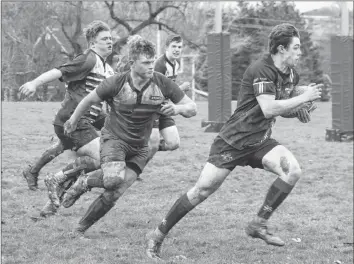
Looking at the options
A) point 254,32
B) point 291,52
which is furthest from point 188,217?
point 254,32

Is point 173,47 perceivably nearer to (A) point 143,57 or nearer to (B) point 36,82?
(B) point 36,82

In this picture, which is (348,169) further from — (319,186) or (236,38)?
(236,38)

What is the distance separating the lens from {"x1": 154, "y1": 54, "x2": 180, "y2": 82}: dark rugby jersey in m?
8.82

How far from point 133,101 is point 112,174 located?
0.68 m

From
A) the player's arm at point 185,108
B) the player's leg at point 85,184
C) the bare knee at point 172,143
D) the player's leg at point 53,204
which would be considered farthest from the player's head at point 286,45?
the player's leg at point 53,204

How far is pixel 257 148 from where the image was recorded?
5.85 meters

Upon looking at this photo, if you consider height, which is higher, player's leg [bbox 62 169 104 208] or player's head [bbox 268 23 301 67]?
player's head [bbox 268 23 301 67]

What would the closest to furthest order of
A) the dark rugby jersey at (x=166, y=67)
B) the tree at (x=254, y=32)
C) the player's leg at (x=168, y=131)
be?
the player's leg at (x=168, y=131) < the dark rugby jersey at (x=166, y=67) < the tree at (x=254, y=32)

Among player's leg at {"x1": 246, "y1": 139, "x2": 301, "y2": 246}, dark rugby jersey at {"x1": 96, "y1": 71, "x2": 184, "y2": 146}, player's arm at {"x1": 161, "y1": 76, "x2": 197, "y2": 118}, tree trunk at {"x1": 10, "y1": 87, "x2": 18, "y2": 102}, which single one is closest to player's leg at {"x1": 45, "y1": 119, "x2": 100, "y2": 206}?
dark rugby jersey at {"x1": 96, "y1": 71, "x2": 184, "y2": 146}

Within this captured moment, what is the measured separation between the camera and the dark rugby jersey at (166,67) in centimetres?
882

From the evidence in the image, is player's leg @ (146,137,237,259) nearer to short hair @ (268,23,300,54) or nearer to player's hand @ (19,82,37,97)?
short hair @ (268,23,300,54)

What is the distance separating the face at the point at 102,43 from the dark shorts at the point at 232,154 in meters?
1.95

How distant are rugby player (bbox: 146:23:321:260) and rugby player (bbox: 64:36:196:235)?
46cm

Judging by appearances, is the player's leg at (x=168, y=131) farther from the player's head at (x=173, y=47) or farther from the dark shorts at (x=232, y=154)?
the dark shorts at (x=232, y=154)
